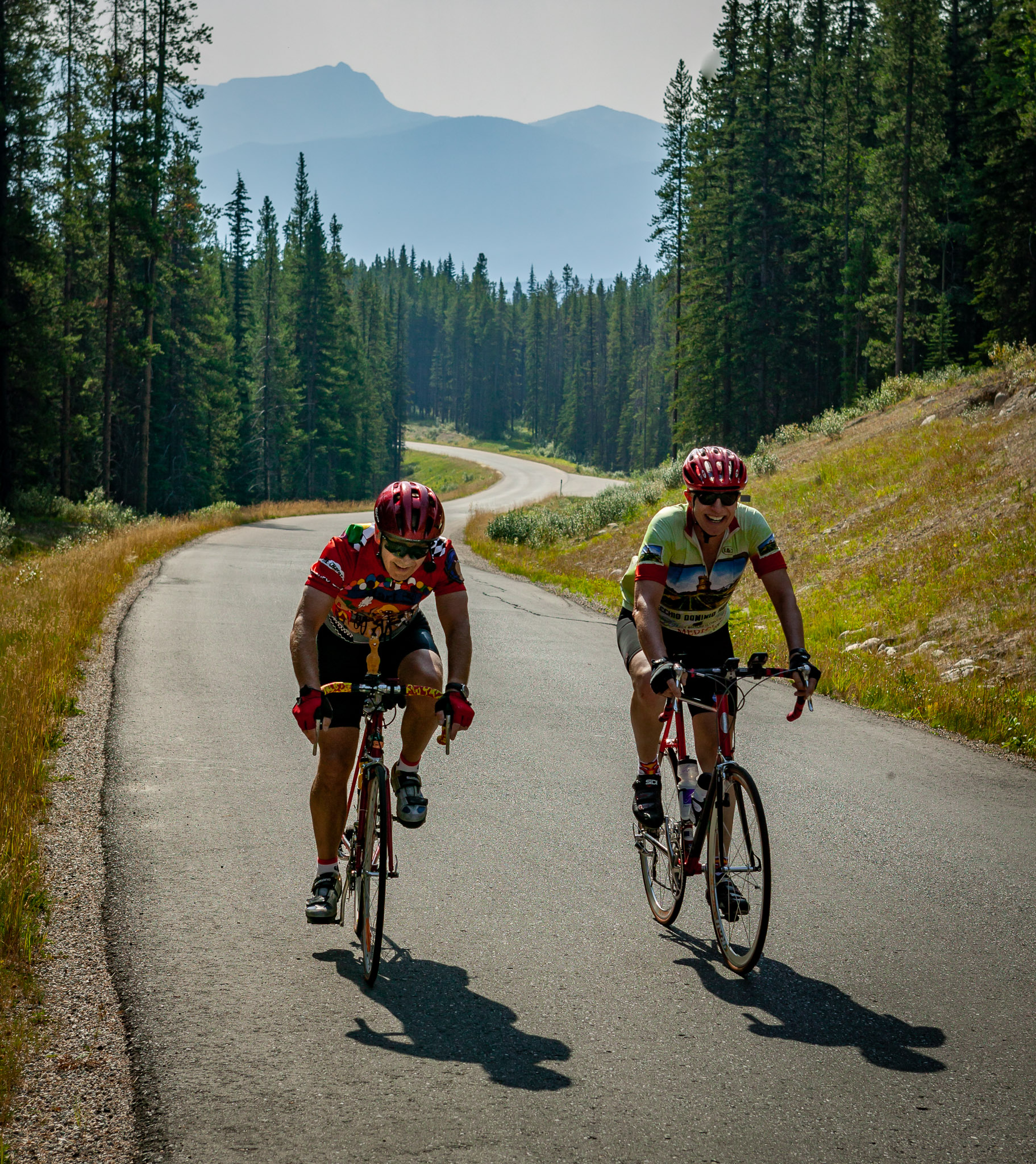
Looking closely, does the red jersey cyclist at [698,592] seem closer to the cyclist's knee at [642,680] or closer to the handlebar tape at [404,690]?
the cyclist's knee at [642,680]

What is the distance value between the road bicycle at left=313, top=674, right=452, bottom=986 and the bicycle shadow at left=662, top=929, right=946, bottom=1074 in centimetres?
142

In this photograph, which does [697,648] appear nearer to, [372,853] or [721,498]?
[721,498]

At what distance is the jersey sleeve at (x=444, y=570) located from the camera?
4.89 meters

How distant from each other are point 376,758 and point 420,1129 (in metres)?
1.67

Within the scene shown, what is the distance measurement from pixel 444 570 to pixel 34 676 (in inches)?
247

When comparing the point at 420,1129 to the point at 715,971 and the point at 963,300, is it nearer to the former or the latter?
the point at 715,971

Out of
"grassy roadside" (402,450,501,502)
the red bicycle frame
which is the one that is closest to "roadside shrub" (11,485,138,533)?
the red bicycle frame

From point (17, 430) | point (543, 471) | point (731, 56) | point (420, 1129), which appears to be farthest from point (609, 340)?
point (420, 1129)

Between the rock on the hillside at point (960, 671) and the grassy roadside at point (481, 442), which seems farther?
the grassy roadside at point (481, 442)

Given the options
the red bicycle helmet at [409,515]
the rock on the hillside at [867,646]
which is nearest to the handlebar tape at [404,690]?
the red bicycle helmet at [409,515]

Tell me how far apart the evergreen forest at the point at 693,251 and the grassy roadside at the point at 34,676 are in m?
7.82

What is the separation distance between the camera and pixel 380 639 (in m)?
5.01

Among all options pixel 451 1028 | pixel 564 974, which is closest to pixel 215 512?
pixel 564 974

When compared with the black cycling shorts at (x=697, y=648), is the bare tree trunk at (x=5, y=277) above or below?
above
